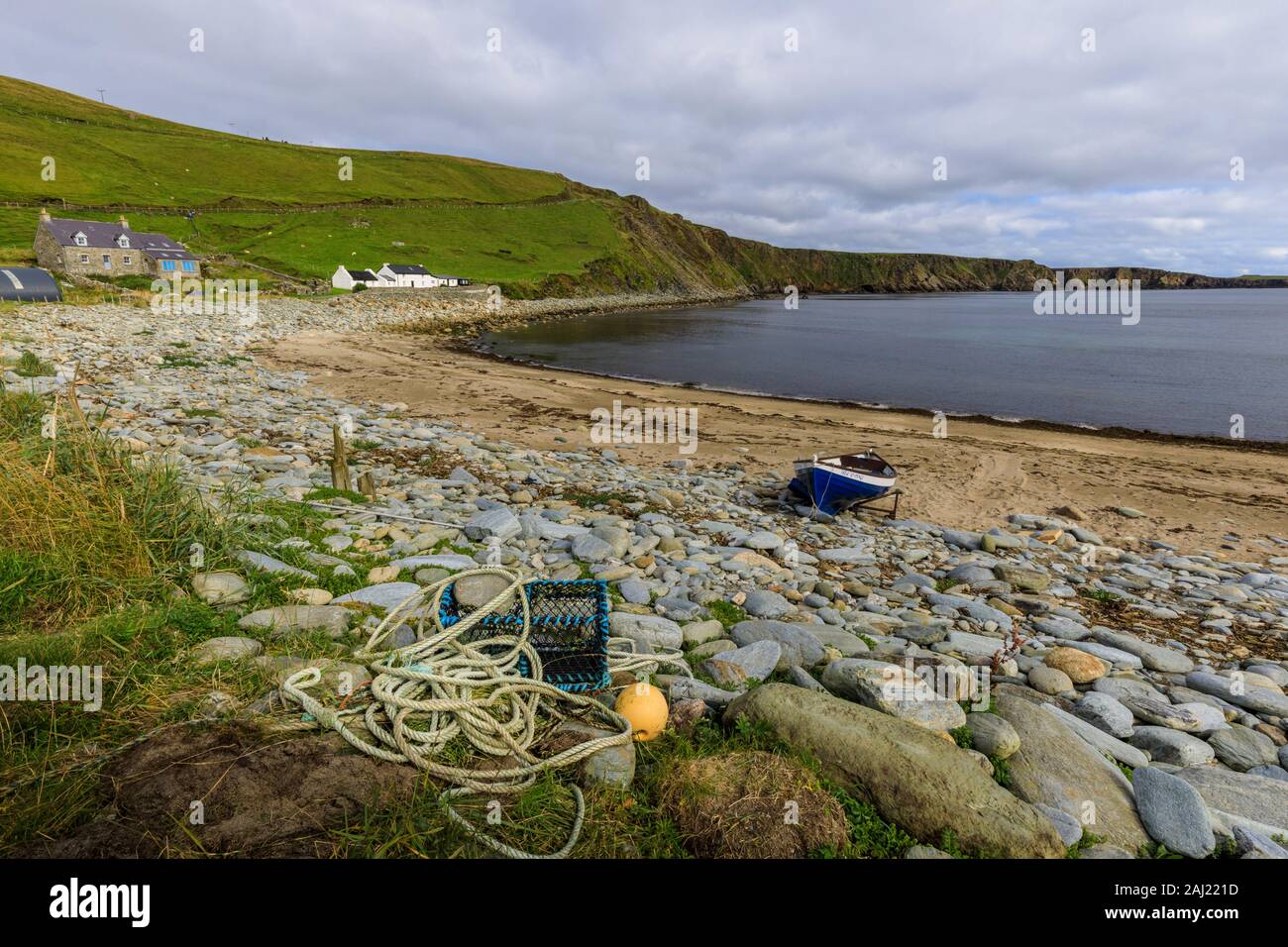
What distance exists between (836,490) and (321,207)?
127 meters

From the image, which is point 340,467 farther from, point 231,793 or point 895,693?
point 895,693

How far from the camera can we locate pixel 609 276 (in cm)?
11775

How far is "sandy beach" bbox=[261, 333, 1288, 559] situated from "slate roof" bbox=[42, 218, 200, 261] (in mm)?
41379

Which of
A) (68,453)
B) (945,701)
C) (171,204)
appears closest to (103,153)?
(171,204)

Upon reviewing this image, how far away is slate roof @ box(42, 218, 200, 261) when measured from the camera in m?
59.2

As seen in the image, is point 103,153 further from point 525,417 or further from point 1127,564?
point 1127,564

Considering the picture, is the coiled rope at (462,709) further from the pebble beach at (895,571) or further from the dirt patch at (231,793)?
the pebble beach at (895,571)

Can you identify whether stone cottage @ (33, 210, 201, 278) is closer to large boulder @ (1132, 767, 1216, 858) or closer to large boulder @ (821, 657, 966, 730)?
large boulder @ (821, 657, 966, 730)

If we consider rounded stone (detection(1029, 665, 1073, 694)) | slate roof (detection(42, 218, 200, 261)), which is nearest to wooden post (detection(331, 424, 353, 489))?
rounded stone (detection(1029, 665, 1073, 694))

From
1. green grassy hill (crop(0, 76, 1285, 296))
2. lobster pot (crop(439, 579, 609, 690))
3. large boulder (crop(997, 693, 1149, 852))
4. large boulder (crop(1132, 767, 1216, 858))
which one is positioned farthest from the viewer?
green grassy hill (crop(0, 76, 1285, 296))

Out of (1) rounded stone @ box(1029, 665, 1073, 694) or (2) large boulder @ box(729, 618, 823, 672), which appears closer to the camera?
(2) large boulder @ box(729, 618, 823, 672)

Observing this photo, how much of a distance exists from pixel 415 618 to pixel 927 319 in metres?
122

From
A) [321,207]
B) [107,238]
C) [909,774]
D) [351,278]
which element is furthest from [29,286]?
[321,207]

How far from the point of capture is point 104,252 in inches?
2421
